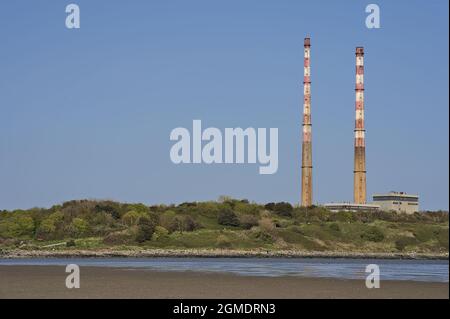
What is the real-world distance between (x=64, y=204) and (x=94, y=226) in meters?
27.4

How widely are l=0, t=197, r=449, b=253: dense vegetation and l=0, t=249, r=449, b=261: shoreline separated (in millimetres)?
6384

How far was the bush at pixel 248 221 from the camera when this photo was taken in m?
176

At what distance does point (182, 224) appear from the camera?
171500mm

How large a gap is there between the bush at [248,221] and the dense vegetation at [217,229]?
0.68ft

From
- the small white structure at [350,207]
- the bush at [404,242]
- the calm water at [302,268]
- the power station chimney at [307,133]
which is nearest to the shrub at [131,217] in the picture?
the power station chimney at [307,133]

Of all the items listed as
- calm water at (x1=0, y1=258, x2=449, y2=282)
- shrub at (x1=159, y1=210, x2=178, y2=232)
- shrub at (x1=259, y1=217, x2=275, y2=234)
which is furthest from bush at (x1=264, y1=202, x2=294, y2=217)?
calm water at (x1=0, y1=258, x2=449, y2=282)

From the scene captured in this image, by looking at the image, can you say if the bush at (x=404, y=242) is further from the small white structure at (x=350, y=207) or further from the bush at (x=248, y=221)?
the bush at (x=248, y=221)

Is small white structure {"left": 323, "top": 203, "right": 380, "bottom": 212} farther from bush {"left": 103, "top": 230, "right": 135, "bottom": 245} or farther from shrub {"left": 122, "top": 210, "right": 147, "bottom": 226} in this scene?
bush {"left": 103, "top": 230, "right": 135, "bottom": 245}

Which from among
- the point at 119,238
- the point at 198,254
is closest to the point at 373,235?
the point at 198,254

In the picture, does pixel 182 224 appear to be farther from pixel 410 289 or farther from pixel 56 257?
pixel 410 289

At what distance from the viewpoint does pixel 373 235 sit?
17275 cm

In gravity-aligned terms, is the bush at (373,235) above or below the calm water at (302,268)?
below
